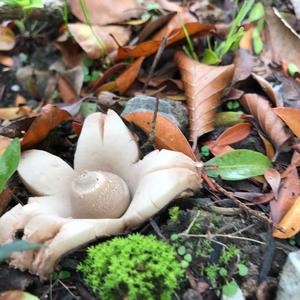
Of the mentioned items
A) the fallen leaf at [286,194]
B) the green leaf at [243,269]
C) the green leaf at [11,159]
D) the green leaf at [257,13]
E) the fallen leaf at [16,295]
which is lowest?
the fallen leaf at [16,295]

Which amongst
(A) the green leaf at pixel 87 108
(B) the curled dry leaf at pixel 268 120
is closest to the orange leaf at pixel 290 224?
(B) the curled dry leaf at pixel 268 120

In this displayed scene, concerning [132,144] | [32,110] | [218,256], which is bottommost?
[32,110]

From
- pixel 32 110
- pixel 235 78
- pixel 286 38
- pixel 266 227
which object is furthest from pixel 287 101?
pixel 32 110

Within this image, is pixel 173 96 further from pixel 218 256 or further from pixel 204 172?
pixel 218 256

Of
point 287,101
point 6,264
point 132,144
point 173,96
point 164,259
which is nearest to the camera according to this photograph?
point 164,259

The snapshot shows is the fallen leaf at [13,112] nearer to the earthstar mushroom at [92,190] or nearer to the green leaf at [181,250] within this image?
the earthstar mushroom at [92,190]

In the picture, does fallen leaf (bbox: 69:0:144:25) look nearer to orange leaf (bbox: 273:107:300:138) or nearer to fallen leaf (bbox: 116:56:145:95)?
fallen leaf (bbox: 116:56:145:95)

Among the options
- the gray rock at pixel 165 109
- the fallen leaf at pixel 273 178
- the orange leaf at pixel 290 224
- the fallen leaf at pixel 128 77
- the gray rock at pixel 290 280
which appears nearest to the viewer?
the gray rock at pixel 290 280

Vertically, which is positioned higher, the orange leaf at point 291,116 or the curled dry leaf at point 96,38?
the orange leaf at point 291,116
